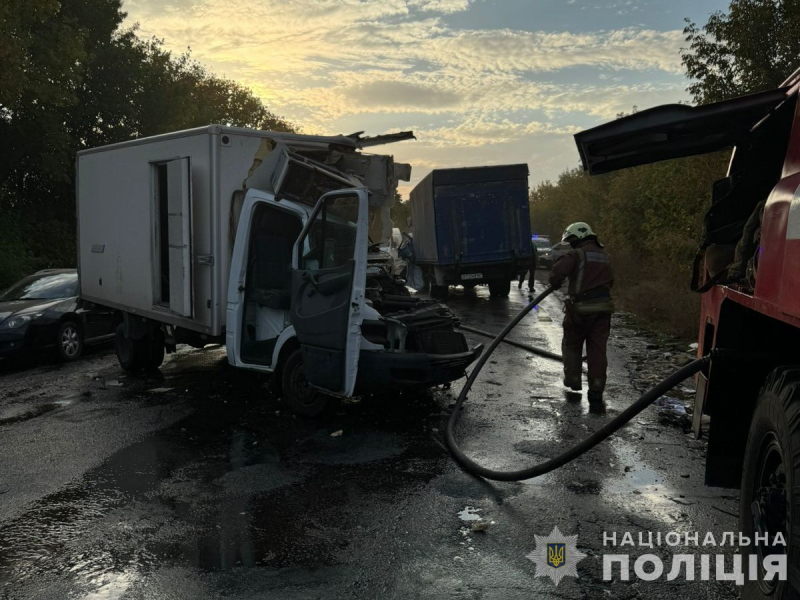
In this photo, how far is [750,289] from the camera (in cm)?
311

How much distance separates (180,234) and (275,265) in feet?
3.93

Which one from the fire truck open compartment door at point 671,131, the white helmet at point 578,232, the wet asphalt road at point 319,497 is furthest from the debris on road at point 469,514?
the white helmet at point 578,232

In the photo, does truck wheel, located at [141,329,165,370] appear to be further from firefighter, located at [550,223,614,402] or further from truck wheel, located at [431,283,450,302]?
truck wheel, located at [431,283,450,302]

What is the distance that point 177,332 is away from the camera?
8555 millimetres

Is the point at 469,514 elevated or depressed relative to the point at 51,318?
depressed

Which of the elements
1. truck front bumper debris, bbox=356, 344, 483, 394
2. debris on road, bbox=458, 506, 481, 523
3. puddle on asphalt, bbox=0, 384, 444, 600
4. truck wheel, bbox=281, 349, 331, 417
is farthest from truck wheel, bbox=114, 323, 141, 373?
debris on road, bbox=458, 506, 481, 523

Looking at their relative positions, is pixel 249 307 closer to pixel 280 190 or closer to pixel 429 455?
pixel 280 190

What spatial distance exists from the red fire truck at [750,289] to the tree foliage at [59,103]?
15.6 metres

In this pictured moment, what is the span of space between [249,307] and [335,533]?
3644 millimetres

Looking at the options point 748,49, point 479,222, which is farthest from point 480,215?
point 748,49

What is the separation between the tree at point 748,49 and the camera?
1281cm

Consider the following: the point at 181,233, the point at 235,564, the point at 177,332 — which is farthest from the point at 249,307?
the point at 235,564
